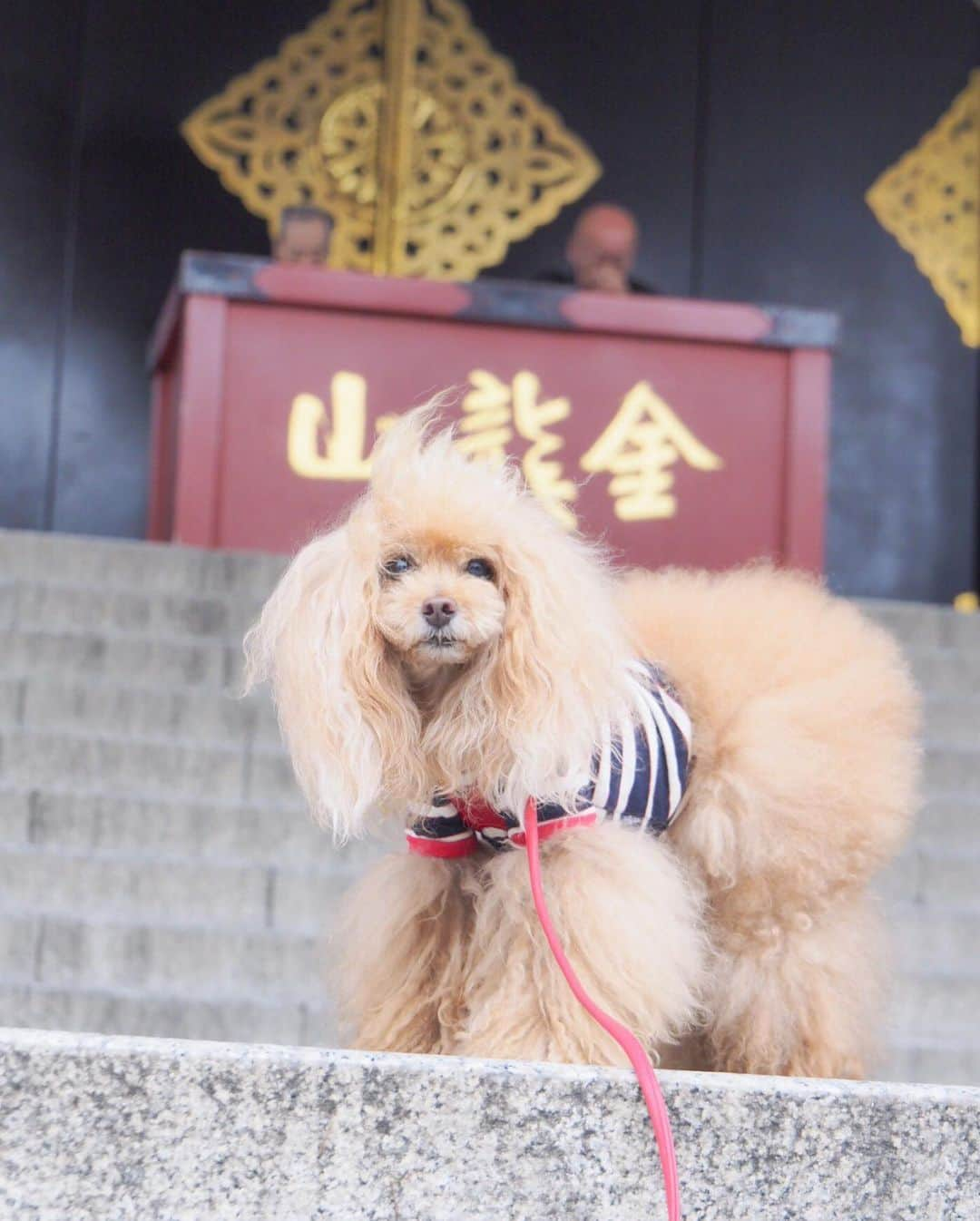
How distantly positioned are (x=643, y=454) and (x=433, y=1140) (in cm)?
379

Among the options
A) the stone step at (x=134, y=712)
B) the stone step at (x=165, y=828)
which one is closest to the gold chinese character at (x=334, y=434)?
the stone step at (x=134, y=712)

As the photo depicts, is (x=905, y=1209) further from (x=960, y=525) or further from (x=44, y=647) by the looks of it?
(x=960, y=525)

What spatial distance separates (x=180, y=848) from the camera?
3584mm

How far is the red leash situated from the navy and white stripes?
0.24 ft

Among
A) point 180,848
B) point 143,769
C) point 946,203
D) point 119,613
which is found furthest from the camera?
point 946,203

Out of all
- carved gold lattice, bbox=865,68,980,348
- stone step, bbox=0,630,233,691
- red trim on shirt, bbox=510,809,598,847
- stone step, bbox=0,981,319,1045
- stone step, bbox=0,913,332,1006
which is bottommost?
stone step, bbox=0,981,319,1045

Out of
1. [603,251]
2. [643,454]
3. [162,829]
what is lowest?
[162,829]

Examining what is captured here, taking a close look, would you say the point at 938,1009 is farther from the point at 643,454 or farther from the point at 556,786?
the point at 643,454

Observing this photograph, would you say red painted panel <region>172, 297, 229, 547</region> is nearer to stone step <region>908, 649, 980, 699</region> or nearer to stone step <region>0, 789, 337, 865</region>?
stone step <region>0, 789, 337, 865</region>

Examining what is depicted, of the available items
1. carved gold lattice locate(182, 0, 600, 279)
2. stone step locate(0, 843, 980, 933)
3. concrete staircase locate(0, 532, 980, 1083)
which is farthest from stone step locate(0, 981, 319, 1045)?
carved gold lattice locate(182, 0, 600, 279)

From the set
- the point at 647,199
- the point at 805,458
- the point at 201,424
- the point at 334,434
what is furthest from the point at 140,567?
the point at 647,199

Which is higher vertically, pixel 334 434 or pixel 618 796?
pixel 334 434

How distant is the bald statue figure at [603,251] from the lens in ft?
19.8

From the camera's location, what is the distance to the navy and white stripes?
7.29 ft
